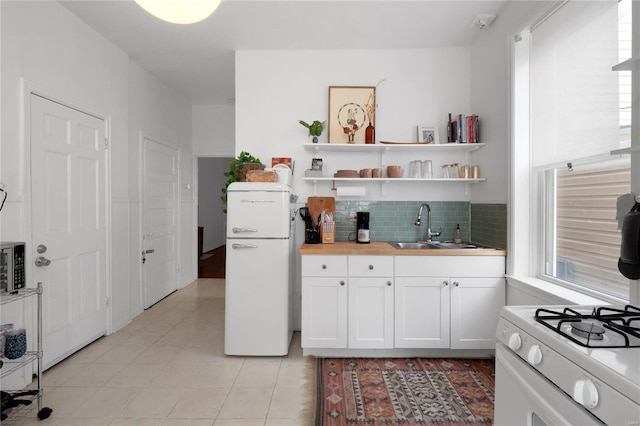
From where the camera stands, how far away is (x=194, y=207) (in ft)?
18.4

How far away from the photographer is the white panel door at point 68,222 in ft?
8.67

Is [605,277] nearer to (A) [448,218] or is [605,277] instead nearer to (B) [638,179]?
(B) [638,179]

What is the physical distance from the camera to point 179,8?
1.37m

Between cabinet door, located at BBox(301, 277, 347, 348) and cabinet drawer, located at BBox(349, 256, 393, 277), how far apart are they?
5.2 inches

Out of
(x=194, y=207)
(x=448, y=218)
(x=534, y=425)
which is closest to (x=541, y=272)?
(x=448, y=218)

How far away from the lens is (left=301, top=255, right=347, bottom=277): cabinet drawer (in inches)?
113

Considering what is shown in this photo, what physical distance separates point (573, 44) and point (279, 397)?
9.64 ft

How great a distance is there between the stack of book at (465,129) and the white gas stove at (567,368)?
2106 millimetres

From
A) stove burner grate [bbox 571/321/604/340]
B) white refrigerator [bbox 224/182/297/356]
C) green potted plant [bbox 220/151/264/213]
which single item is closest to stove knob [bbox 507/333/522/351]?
stove burner grate [bbox 571/321/604/340]

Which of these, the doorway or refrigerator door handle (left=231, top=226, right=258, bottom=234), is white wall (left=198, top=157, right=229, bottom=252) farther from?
refrigerator door handle (left=231, top=226, right=258, bottom=234)

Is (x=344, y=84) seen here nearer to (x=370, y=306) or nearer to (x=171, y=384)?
(x=370, y=306)

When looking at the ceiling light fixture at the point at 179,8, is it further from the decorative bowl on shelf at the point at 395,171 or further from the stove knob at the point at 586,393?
the decorative bowl on shelf at the point at 395,171

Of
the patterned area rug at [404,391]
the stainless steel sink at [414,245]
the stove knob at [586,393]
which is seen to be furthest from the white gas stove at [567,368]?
the stainless steel sink at [414,245]

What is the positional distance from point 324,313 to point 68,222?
7.40ft
